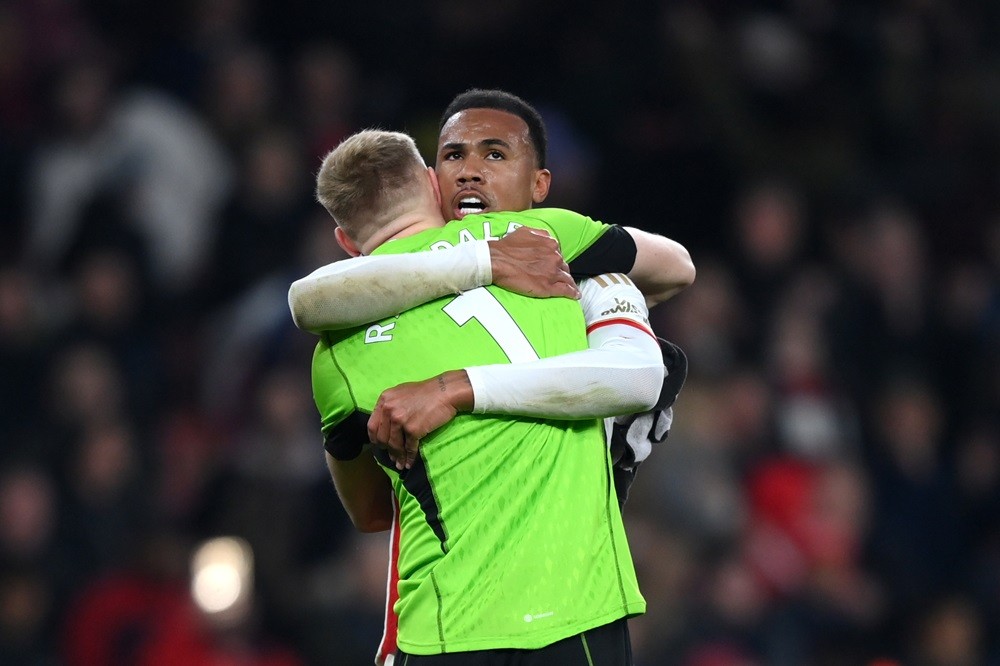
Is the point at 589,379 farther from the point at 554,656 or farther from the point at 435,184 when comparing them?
the point at 435,184

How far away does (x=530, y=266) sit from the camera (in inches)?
118

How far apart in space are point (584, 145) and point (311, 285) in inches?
221

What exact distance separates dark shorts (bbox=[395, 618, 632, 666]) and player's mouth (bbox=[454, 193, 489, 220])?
92 centimetres

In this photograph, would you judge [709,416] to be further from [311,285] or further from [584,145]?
[311,285]

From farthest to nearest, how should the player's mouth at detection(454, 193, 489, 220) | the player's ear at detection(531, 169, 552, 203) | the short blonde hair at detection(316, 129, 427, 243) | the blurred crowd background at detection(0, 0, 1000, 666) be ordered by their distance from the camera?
the blurred crowd background at detection(0, 0, 1000, 666)
the player's ear at detection(531, 169, 552, 203)
the player's mouth at detection(454, 193, 489, 220)
the short blonde hair at detection(316, 129, 427, 243)

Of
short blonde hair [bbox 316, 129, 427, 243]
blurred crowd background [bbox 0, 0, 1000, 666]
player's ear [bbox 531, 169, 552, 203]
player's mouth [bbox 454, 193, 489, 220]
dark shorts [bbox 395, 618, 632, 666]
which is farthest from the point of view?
blurred crowd background [bbox 0, 0, 1000, 666]

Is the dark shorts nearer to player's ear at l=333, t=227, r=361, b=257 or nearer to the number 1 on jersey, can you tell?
the number 1 on jersey

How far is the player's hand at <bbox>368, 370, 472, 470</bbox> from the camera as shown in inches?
112

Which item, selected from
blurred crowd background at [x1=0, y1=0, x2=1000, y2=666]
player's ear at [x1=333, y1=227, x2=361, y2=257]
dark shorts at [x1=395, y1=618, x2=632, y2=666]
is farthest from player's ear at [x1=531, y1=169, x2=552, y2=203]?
blurred crowd background at [x1=0, y1=0, x2=1000, y2=666]

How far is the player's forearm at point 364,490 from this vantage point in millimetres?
3273

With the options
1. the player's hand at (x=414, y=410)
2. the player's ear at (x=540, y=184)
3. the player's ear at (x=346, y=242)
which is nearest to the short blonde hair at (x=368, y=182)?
the player's ear at (x=346, y=242)

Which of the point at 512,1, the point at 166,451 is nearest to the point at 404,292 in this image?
the point at 166,451

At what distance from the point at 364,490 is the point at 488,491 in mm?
525

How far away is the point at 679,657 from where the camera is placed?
6637mm
